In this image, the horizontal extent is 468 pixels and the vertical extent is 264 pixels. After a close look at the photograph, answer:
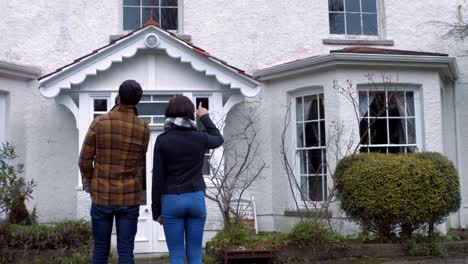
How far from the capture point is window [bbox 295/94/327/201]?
33.1 ft

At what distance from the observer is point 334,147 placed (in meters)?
9.61

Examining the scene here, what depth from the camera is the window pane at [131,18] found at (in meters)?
10.9

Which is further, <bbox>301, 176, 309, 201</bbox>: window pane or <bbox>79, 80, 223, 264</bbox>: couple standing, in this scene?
<bbox>301, 176, 309, 201</bbox>: window pane

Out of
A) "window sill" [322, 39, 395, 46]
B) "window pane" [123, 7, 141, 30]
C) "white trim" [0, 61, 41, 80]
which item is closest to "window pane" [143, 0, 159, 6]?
"window pane" [123, 7, 141, 30]

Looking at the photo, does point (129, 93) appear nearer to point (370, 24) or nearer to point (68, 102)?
point (68, 102)

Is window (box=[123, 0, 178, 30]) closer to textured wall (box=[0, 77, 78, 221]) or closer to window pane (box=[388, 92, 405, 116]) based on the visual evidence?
textured wall (box=[0, 77, 78, 221])

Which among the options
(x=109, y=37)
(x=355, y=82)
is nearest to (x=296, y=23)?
(x=355, y=82)

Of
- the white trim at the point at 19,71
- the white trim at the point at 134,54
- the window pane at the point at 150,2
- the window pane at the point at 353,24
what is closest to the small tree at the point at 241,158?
the white trim at the point at 134,54

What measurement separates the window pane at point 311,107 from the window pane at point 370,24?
2043 millimetres

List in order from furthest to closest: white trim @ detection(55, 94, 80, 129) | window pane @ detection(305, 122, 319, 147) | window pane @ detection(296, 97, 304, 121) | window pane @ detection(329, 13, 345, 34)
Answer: window pane @ detection(329, 13, 345, 34)
window pane @ detection(296, 97, 304, 121)
window pane @ detection(305, 122, 319, 147)
white trim @ detection(55, 94, 80, 129)

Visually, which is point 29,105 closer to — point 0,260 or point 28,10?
point 28,10

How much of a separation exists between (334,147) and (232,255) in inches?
128

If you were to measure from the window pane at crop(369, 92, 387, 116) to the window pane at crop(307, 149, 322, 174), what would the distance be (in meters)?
1.18

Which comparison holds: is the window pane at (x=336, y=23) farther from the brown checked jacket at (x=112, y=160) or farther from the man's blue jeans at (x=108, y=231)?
the man's blue jeans at (x=108, y=231)
